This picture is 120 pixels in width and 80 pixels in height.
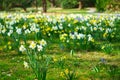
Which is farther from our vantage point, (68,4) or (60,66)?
(68,4)

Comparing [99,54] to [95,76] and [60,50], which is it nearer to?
[60,50]

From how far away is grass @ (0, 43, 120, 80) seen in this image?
17.6 feet

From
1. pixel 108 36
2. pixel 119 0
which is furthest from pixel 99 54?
pixel 119 0

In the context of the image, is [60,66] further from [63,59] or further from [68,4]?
[68,4]

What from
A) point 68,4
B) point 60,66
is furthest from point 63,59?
point 68,4

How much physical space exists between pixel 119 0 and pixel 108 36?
15.6 meters

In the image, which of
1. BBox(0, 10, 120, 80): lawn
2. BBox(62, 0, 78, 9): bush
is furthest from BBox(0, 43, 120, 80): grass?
BBox(62, 0, 78, 9): bush

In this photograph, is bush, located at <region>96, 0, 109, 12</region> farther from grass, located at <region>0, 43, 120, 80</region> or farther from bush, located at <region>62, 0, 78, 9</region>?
grass, located at <region>0, 43, 120, 80</region>

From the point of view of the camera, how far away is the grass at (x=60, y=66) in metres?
5.36

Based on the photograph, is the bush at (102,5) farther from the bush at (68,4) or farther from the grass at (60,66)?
the grass at (60,66)

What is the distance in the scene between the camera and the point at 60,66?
226 inches

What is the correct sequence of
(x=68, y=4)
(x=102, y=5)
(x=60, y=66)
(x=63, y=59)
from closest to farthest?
(x=60, y=66) → (x=63, y=59) → (x=102, y=5) → (x=68, y=4)

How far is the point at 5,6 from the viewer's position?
3359cm

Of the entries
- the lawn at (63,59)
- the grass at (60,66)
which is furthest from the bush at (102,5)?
the grass at (60,66)
